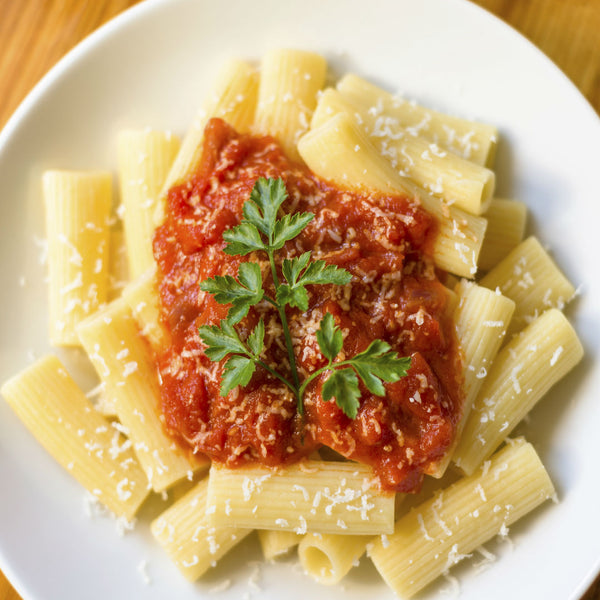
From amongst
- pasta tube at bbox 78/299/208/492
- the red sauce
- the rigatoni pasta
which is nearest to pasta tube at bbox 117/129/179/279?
the rigatoni pasta

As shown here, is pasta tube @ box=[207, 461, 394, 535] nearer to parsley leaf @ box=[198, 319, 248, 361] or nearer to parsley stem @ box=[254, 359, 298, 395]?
parsley stem @ box=[254, 359, 298, 395]

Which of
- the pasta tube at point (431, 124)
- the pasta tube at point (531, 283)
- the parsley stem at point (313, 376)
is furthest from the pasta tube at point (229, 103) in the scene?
the pasta tube at point (531, 283)

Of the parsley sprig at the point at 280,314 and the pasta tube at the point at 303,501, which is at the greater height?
the parsley sprig at the point at 280,314

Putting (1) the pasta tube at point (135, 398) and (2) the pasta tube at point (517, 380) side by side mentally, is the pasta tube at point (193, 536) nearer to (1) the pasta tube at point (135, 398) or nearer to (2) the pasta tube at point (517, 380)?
(1) the pasta tube at point (135, 398)

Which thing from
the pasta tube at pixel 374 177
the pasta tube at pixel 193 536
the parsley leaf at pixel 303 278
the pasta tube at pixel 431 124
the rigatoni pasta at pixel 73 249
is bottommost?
the pasta tube at pixel 193 536

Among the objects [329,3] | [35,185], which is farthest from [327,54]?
[35,185]
